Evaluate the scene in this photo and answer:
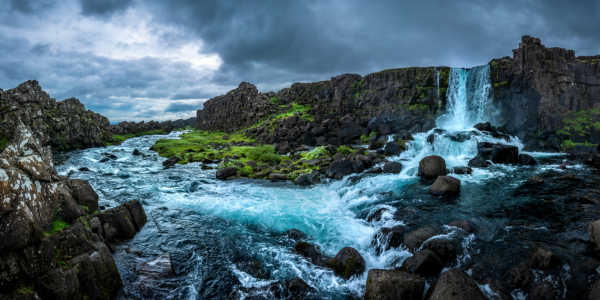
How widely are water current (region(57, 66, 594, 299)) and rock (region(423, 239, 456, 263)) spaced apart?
38 cm

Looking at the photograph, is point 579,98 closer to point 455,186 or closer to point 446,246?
point 455,186

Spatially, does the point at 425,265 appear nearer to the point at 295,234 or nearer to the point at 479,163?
the point at 295,234

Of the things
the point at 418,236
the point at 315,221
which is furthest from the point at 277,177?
the point at 418,236

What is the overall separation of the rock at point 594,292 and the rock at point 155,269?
12.7 m

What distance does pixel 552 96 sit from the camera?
112 ft

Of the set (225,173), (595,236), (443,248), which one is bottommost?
(443,248)

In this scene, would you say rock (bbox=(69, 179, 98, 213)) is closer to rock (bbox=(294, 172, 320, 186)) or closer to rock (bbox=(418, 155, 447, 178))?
rock (bbox=(294, 172, 320, 186))

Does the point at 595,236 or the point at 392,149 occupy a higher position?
the point at 392,149

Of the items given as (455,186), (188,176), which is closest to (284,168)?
(188,176)

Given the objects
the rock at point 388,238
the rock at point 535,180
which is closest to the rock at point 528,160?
the rock at point 535,180

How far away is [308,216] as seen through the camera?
15.7m

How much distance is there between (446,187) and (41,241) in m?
18.8

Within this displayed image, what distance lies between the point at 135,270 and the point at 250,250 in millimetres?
4290

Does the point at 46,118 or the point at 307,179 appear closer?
the point at 307,179
